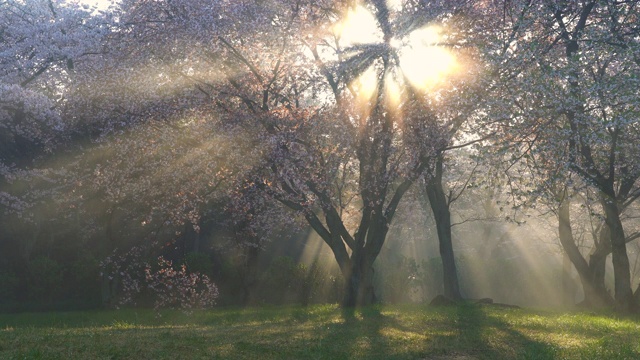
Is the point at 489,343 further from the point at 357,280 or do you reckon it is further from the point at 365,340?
the point at 357,280

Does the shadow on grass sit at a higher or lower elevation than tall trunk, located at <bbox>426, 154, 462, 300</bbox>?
lower

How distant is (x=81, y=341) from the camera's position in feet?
39.6

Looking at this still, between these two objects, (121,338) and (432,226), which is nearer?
(121,338)

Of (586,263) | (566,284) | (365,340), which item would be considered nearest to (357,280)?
(365,340)

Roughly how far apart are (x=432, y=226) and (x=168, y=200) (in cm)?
3968

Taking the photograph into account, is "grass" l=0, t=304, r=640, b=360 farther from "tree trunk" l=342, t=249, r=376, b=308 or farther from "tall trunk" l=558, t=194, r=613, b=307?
"tall trunk" l=558, t=194, r=613, b=307

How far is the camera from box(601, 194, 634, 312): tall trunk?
23.8 metres

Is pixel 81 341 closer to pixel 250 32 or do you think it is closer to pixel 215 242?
pixel 250 32

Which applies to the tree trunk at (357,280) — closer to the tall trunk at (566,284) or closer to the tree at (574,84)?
the tree at (574,84)

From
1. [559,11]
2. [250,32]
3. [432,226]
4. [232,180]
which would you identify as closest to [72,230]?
[232,180]

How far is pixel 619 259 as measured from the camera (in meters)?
24.1

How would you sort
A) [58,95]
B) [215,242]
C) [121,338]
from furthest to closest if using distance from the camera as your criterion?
[215,242] → [58,95] → [121,338]

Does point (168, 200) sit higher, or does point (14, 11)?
point (14, 11)

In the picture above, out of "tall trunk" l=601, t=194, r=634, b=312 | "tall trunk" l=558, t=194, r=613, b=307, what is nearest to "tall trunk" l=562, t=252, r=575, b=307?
"tall trunk" l=558, t=194, r=613, b=307
